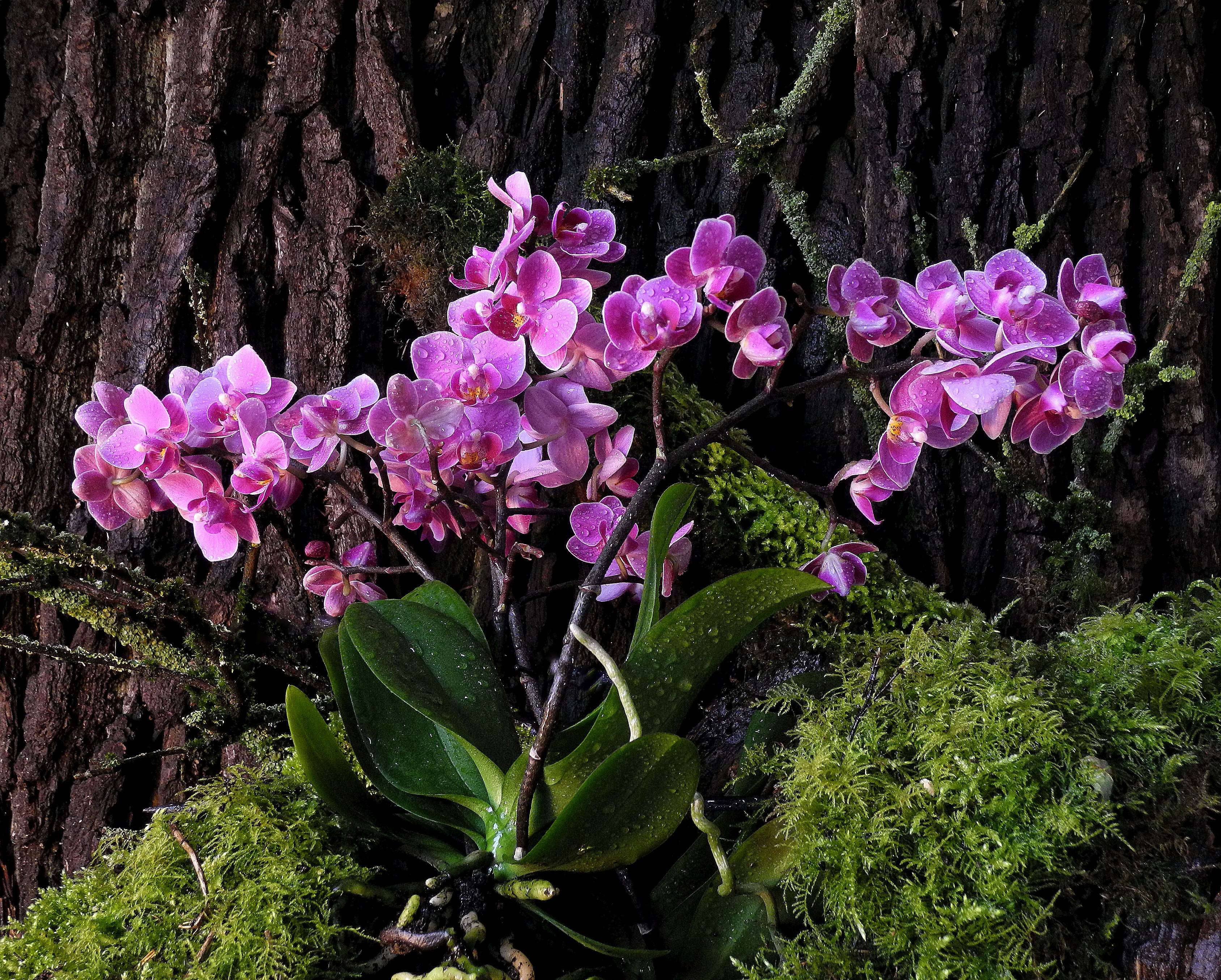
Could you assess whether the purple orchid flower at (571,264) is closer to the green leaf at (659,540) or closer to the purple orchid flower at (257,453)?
the green leaf at (659,540)

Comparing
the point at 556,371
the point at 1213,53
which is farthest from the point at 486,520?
the point at 1213,53

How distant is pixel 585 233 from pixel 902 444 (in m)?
0.39

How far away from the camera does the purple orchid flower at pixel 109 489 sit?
83 centimetres

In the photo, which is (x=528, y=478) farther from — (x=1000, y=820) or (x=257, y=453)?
(x=1000, y=820)

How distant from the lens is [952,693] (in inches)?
31.8

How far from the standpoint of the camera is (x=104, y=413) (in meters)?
0.85

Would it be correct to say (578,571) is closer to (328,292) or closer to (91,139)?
(328,292)

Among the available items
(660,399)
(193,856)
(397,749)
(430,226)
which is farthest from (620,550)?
(430,226)

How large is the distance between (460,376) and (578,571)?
1.85ft

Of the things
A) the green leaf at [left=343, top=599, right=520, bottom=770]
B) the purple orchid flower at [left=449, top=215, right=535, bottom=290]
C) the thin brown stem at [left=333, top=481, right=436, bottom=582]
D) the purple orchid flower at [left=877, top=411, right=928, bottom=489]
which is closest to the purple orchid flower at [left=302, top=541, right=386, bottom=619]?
the thin brown stem at [left=333, top=481, right=436, bottom=582]

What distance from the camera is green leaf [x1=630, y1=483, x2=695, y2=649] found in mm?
799

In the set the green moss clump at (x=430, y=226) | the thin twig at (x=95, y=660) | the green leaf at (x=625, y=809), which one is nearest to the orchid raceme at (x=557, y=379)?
the green leaf at (x=625, y=809)

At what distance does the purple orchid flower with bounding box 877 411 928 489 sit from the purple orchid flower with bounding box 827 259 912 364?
0.24ft

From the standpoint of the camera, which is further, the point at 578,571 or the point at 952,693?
the point at 578,571
